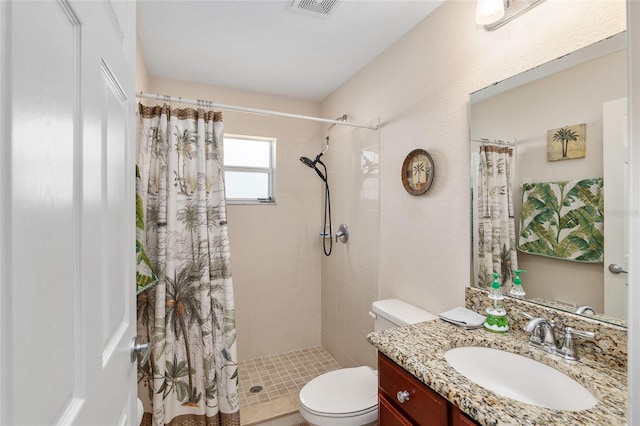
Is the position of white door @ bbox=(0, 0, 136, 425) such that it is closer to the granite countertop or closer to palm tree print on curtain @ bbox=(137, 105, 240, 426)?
the granite countertop

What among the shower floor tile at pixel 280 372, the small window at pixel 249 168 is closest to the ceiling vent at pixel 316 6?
the small window at pixel 249 168

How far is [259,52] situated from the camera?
6.81 ft

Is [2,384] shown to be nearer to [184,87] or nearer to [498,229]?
[498,229]

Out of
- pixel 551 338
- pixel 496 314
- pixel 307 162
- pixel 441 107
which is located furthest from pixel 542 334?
pixel 307 162

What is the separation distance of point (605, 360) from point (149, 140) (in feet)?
7.32

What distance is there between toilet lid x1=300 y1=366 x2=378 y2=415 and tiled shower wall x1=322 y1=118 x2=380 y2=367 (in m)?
0.42

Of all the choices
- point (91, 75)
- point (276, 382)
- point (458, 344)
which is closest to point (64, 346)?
point (91, 75)

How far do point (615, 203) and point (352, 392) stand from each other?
56.5 inches

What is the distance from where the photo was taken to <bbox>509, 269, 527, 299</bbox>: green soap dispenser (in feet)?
4.06

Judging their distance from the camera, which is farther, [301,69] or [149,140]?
[301,69]

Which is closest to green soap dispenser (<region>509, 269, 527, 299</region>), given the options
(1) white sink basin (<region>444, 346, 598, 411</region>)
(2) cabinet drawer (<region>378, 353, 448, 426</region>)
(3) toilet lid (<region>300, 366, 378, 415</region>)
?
(1) white sink basin (<region>444, 346, 598, 411</region>)

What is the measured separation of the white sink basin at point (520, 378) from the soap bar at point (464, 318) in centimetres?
13

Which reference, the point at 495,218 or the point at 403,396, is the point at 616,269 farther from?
the point at 403,396

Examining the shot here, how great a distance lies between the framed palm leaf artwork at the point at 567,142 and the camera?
3.46 ft
